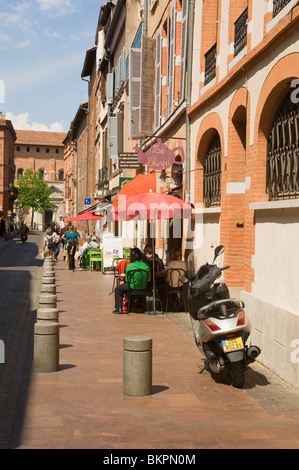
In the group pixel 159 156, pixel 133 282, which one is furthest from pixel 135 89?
pixel 133 282

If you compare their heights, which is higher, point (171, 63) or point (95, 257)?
point (171, 63)

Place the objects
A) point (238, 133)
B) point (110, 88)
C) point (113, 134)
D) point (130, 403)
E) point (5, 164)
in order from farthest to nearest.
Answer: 1. point (5, 164)
2. point (110, 88)
3. point (113, 134)
4. point (238, 133)
5. point (130, 403)

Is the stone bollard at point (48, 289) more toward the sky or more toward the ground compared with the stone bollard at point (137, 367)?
more toward the sky

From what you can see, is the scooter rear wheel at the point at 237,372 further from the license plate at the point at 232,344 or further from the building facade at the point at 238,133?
the building facade at the point at 238,133

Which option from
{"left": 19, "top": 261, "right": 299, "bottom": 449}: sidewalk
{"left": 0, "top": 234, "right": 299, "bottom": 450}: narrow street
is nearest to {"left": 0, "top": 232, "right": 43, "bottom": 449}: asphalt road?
{"left": 0, "top": 234, "right": 299, "bottom": 450}: narrow street

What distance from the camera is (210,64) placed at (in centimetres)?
1277

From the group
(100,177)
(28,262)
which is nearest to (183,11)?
(28,262)

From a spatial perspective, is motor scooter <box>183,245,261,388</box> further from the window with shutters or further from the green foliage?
the green foliage

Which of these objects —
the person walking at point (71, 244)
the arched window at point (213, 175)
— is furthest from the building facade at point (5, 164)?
the arched window at point (213, 175)

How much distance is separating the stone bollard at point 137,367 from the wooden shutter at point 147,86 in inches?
532

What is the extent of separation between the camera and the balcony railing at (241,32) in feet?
33.4

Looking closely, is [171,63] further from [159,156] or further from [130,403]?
[130,403]

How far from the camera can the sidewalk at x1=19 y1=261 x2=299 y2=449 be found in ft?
17.5

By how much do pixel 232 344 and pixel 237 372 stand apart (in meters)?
0.38
